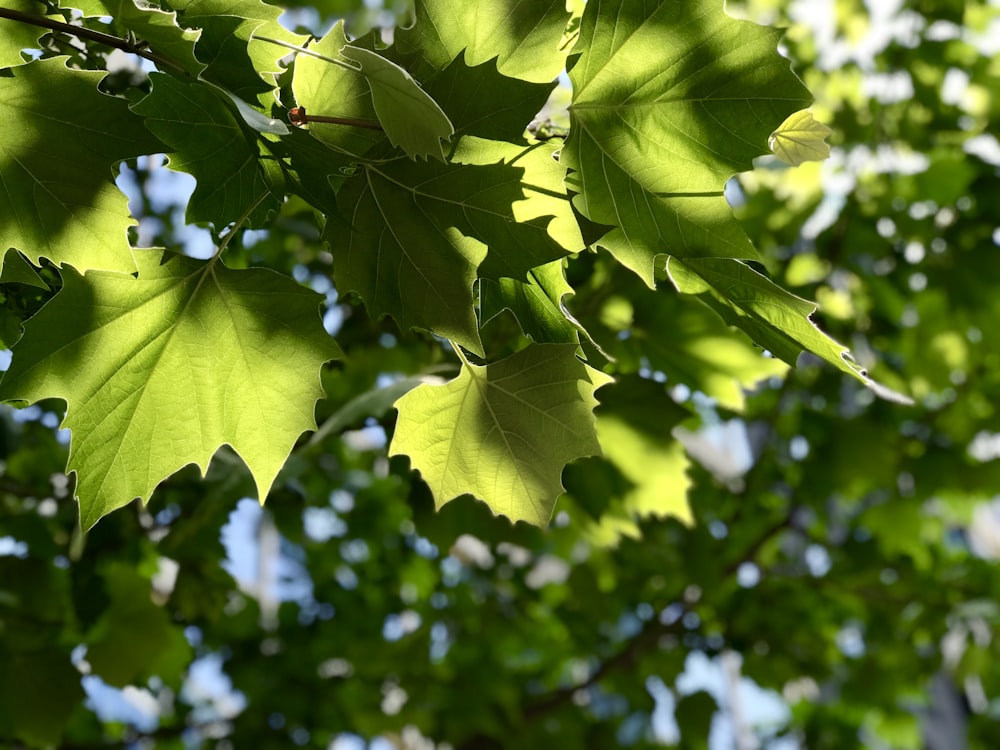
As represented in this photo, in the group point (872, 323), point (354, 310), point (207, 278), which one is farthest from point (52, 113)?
point (872, 323)

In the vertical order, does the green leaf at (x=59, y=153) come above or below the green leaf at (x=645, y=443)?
above

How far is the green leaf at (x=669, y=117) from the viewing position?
58 cm

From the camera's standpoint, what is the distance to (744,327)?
616 mm

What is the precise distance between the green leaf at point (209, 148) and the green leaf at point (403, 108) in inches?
3.4

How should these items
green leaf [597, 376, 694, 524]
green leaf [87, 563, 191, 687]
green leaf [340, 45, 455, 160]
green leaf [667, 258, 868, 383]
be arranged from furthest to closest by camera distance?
green leaf [87, 563, 191, 687] < green leaf [597, 376, 694, 524] < green leaf [667, 258, 868, 383] < green leaf [340, 45, 455, 160]

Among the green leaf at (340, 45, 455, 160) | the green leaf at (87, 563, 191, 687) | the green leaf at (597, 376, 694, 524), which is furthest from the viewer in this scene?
the green leaf at (87, 563, 191, 687)

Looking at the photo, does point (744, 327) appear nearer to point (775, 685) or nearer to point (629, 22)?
point (629, 22)

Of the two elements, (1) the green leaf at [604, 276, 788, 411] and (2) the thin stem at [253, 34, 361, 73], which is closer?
(2) the thin stem at [253, 34, 361, 73]

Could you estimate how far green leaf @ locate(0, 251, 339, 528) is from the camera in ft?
1.97

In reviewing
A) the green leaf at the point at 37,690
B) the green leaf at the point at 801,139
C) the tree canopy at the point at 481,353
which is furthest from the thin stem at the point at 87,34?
the green leaf at the point at 37,690

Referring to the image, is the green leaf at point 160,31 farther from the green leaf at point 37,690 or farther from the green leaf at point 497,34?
the green leaf at point 37,690

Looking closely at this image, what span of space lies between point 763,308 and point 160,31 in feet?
1.24

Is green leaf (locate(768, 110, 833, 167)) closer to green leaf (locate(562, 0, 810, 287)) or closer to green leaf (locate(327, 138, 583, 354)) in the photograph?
green leaf (locate(562, 0, 810, 287))

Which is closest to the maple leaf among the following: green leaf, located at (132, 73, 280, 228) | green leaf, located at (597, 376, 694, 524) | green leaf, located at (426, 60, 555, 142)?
green leaf, located at (426, 60, 555, 142)
